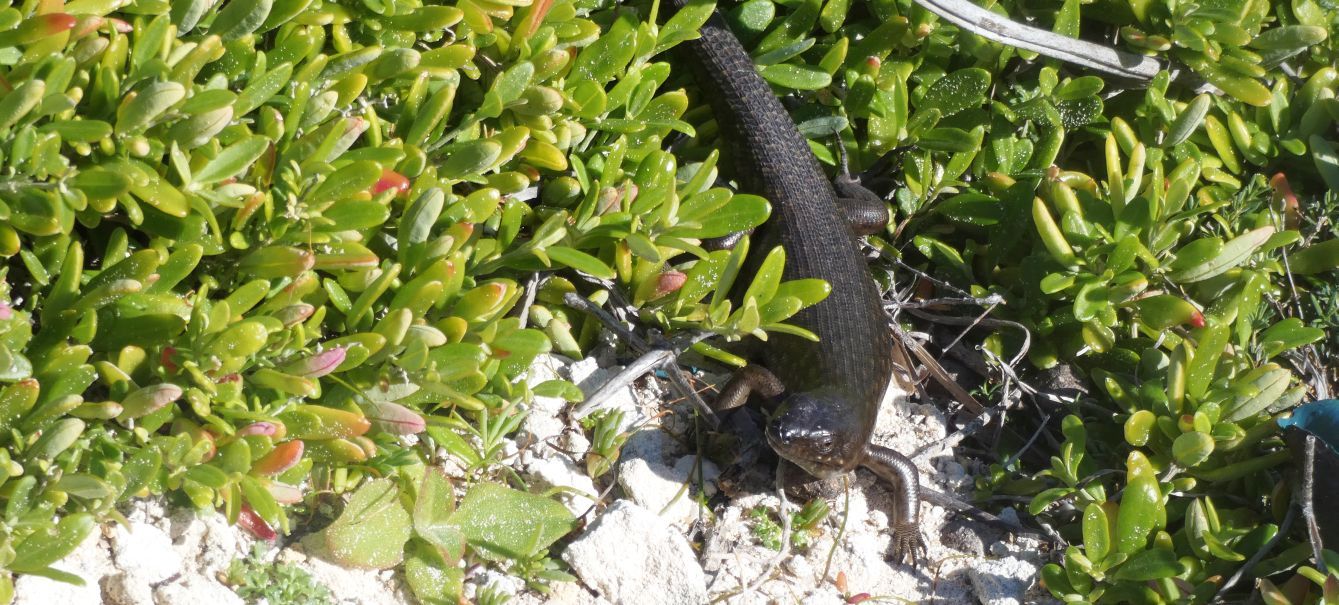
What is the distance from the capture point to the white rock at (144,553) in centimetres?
296

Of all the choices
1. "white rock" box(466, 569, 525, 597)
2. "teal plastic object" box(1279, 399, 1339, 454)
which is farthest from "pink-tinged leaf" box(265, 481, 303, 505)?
"teal plastic object" box(1279, 399, 1339, 454)

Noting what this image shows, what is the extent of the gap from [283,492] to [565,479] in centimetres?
99

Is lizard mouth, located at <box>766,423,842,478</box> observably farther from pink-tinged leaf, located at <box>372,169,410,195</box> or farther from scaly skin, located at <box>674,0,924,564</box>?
pink-tinged leaf, located at <box>372,169,410,195</box>

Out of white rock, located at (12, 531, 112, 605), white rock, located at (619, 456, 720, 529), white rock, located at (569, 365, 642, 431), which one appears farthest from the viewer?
white rock, located at (569, 365, 642, 431)

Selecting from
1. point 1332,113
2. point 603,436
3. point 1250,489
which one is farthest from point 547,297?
point 1332,113

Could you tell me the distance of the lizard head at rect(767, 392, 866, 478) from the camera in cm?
402

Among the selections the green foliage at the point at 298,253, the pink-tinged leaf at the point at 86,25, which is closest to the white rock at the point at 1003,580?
the green foliage at the point at 298,253

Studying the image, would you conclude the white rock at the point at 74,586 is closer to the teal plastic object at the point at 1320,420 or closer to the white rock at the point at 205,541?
the white rock at the point at 205,541

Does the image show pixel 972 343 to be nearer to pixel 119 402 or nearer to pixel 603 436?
pixel 603 436

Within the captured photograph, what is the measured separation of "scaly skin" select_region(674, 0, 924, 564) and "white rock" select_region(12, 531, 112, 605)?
2.05 m

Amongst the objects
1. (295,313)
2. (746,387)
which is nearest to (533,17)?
(295,313)

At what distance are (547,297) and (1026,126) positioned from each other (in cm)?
212

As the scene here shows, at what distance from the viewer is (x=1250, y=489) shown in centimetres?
409

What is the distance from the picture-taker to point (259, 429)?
2.90 m
